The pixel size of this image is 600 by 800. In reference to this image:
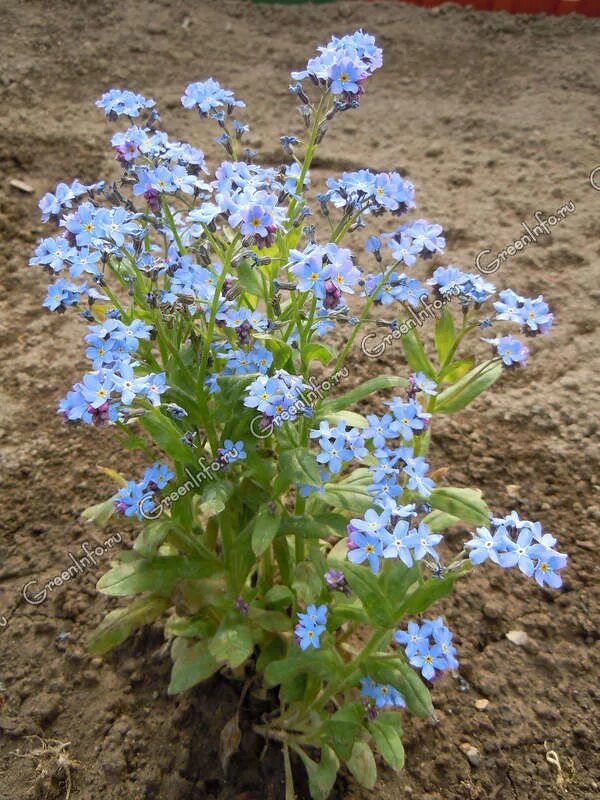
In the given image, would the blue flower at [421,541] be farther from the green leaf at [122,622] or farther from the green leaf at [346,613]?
the green leaf at [122,622]

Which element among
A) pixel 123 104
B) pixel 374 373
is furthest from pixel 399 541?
pixel 374 373

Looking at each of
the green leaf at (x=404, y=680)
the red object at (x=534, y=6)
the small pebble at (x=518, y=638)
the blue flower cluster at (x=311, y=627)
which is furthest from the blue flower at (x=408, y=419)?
the red object at (x=534, y=6)

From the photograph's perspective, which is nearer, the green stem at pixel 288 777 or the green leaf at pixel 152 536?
the green leaf at pixel 152 536

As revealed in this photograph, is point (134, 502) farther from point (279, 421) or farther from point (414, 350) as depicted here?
point (414, 350)

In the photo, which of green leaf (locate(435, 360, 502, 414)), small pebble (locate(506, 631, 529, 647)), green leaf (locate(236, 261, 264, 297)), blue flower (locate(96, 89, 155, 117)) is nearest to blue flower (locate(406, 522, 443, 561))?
green leaf (locate(435, 360, 502, 414))

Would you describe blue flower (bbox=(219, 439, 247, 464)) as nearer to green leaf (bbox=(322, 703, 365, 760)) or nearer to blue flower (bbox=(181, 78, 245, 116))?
green leaf (bbox=(322, 703, 365, 760))

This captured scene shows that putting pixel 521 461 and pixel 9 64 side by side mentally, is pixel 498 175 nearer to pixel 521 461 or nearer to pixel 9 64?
pixel 521 461
